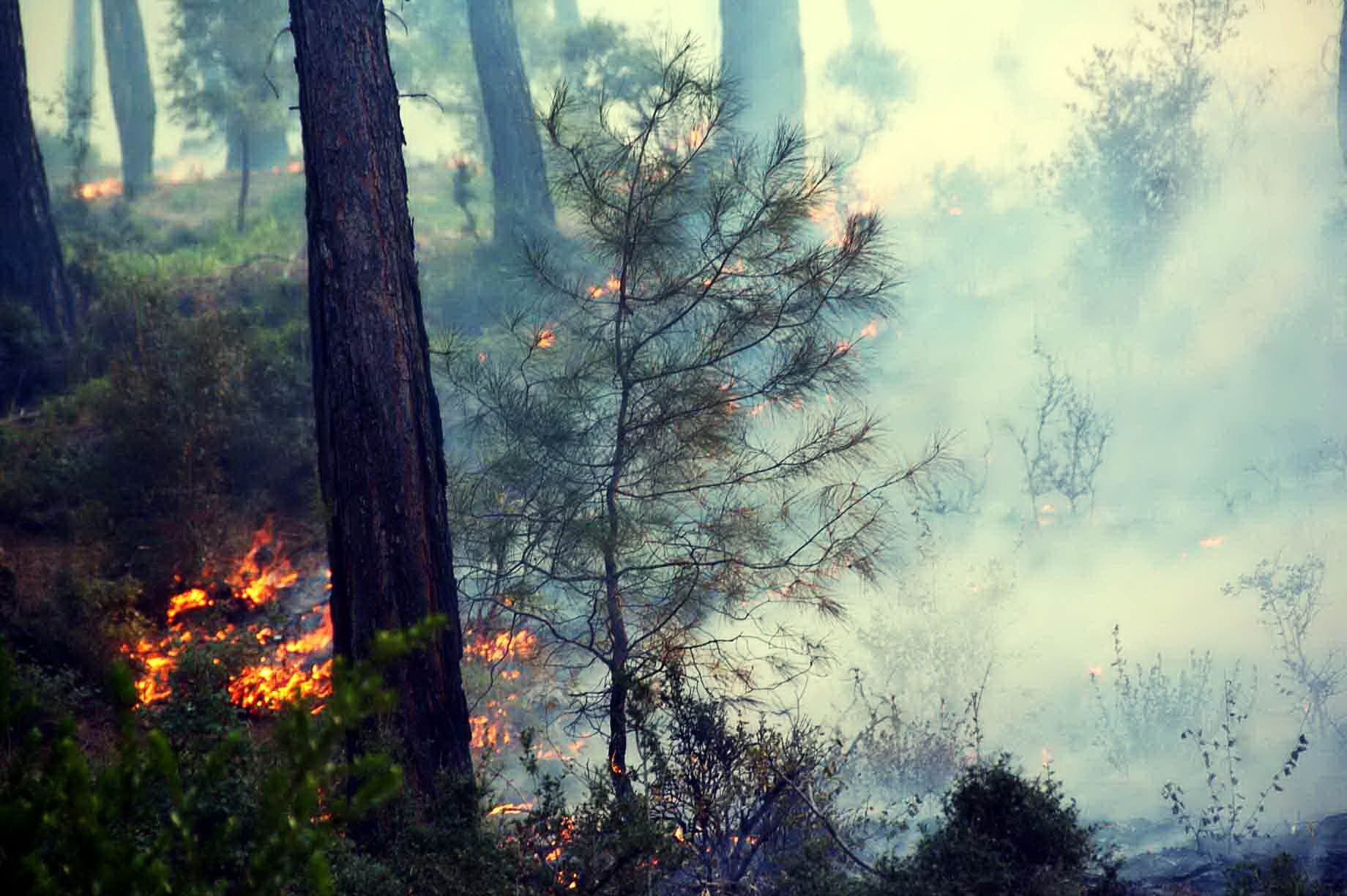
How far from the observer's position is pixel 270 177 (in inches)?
877

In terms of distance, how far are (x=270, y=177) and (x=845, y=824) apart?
21.2 m

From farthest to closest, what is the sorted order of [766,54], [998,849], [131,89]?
[131,89] → [766,54] → [998,849]

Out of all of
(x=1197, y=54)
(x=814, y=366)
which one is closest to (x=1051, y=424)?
(x=1197, y=54)

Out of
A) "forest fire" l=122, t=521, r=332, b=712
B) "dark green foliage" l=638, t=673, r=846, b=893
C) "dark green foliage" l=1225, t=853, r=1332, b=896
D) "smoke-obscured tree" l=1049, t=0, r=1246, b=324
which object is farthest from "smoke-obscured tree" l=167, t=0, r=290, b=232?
"dark green foliage" l=1225, t=853, r=1332, b=896

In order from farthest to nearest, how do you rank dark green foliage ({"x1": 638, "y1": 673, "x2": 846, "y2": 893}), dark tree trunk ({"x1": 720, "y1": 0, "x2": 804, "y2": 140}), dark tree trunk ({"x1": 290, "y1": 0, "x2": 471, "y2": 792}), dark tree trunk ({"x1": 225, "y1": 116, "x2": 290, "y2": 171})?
dark tree trunk ({"x1": 225, "y1": 116, "x2": 290, "y2": 171})
dark tree trunk ({"x1": 720, "y1": 0, "x2": 804, "y2": 140})
dark tree trunk ({"x1": 290, "y1": 0, "x2": 471, "y2": 792})
dark green foliage ({"x1": 638, "y1": 673, "x2": 846, "y2": 893})

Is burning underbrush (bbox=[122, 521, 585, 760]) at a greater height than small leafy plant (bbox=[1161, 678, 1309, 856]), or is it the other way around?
burning underbrush (bbox=[122, 521, 585, 760])

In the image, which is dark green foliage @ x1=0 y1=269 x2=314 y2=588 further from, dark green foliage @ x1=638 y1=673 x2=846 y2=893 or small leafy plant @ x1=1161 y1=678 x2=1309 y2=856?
small leafy plant @ x1=1161 y1=678 x2=1309 y2=856

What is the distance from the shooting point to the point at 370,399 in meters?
5.21

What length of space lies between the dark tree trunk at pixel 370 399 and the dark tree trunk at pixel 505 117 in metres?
10.3

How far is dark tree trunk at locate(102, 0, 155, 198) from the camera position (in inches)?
914

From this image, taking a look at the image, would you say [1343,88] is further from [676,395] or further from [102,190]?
[102,190]

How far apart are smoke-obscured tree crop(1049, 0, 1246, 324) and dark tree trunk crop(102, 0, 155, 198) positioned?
21.0 meters

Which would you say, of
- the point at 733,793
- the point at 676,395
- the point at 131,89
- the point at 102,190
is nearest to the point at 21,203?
the point at 676,395

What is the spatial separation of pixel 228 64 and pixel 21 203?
8700 mm
